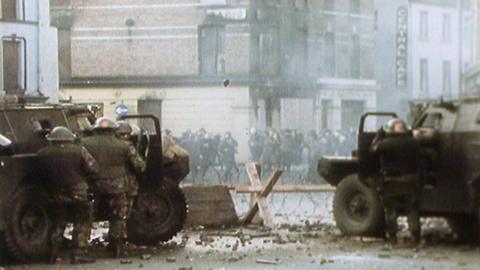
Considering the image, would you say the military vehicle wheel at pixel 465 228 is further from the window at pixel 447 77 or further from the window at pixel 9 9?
the window at pixel 9 9

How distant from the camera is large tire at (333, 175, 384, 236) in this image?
729 inches

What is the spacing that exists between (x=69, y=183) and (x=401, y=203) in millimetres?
4402

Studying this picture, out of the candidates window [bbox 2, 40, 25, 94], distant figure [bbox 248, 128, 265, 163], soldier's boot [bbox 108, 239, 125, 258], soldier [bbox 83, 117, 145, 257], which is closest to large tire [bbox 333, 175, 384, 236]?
soldier [bbox 83, 117, 145, 257]

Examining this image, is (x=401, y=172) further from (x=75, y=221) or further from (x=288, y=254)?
(x=75, y=221)

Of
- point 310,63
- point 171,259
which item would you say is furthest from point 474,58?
point 310,63

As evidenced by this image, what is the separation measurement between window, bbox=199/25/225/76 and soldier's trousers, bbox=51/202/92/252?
22.8 metres

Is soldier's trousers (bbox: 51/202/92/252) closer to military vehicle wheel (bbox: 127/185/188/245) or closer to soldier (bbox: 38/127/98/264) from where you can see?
soldier (bbox: 38/127/98/264)

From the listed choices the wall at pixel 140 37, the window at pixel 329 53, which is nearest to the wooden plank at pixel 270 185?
the window at pixel 329 53

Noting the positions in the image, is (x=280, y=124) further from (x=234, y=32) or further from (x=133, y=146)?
(x=133, y=146)

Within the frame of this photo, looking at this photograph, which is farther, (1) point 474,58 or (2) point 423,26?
(2) point 423,26

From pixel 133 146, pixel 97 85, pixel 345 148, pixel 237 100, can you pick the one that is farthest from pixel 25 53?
pixel 133 146

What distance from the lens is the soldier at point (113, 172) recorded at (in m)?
16.7

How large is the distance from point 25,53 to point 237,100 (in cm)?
595

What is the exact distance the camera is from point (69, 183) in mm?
16234
